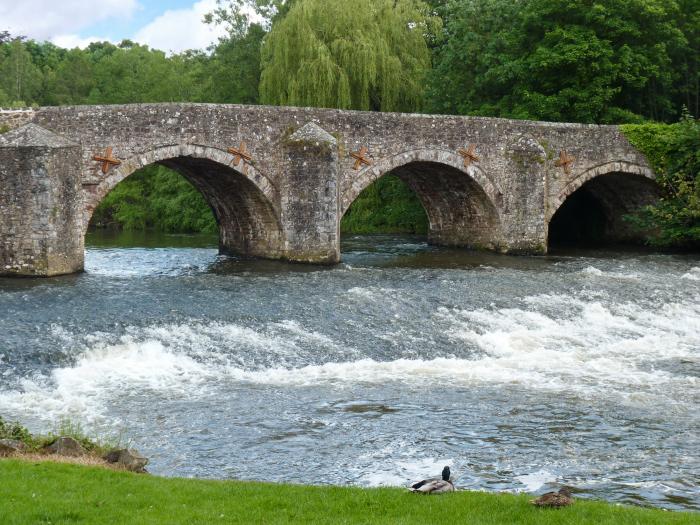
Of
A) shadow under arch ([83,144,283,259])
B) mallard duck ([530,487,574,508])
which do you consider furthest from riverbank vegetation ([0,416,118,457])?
shadow under arch ([83,144,283,259])

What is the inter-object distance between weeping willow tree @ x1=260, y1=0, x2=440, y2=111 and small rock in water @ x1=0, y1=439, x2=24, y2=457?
74.9 feet

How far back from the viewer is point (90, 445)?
29.4ft

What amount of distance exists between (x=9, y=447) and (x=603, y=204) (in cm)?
2680

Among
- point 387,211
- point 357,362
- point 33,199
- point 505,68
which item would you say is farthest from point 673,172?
point 33,199

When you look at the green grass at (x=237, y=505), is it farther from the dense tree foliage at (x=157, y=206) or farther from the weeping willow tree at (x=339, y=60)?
the dense tree foliage at (x=157, y=206)

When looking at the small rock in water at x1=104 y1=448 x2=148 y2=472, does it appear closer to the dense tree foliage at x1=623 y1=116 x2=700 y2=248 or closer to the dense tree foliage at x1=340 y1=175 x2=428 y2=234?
the dense tree foliage at x1=623 y1=116 x2=700 y2=248

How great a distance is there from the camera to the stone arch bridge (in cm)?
1855

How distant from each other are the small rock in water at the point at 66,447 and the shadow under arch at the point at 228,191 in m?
11.5

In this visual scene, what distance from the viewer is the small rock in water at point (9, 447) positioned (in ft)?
27.6

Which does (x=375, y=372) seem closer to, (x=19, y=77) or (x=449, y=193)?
(x=449, y=193)

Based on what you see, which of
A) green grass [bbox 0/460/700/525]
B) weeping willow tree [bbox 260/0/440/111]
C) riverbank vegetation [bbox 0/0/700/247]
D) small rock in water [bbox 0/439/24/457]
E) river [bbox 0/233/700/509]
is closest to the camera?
green grass [bbox 0/460/700/525]

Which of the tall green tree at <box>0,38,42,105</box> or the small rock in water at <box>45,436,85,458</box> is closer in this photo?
the small rock in water at <box>45,436,85,458</box>

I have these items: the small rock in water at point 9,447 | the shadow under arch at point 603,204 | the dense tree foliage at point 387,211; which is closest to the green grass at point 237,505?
the small rock in water at point 9,447

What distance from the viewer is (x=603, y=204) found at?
32.1 m
